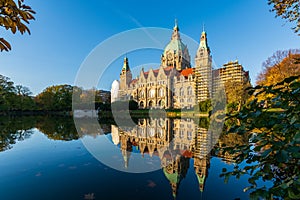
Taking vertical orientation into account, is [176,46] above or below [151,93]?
above

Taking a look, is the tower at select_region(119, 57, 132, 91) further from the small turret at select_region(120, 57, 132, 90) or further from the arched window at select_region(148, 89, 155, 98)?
the arched window at select_region(148, 89, 155, 98)

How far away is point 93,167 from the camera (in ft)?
16.3

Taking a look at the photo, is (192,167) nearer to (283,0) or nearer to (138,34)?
(283,0)

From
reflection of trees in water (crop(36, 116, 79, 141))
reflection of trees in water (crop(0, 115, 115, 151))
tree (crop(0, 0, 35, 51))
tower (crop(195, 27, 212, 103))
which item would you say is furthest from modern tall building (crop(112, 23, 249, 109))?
tree (crop(0, 0, 35, 51))

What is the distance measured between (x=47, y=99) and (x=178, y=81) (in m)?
37.8

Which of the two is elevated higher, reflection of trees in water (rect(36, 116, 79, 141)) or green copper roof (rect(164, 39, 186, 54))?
green copper roof (rect(164, 39, 186, 54))

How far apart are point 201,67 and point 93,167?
45312mm

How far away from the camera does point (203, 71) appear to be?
4419cm

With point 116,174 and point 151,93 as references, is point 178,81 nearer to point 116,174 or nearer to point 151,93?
point 151,93

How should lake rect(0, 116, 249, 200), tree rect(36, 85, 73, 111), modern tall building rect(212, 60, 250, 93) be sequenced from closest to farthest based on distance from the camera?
lake rect(0, 116, 249, 200), modern tall building rect(212, 60, 250, 93), tree rect(36, 85, 73, 111)

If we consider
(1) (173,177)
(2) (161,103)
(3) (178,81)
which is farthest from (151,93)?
(1) (173,177)

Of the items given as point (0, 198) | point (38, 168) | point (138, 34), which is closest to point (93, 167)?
point (38, 168)

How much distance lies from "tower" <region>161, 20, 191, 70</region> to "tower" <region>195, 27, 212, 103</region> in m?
9.92

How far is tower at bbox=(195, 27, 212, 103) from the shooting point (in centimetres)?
4131
